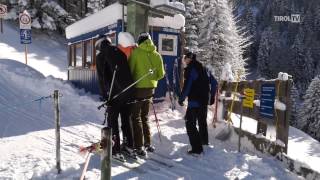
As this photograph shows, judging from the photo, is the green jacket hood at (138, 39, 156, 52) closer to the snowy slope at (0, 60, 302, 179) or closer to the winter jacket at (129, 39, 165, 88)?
the winter jacket at (129, 39, 165, 88)

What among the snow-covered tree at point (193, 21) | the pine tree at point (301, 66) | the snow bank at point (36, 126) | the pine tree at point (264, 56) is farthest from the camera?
the pine tree at point (264, 56)

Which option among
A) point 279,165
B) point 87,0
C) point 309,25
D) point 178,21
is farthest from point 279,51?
point 279,165

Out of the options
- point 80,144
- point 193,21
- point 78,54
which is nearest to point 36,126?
point 80,144

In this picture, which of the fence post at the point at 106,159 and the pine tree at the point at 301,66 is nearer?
the fence post at the point at 106,159

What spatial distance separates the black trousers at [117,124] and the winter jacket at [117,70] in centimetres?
14

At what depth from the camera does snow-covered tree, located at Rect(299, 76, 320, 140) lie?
51156mm

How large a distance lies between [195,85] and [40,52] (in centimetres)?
2354

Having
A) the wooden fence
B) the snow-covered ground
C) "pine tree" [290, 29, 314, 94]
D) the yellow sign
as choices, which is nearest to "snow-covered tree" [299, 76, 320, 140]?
"pine tree" [290, 29, 314, 94]

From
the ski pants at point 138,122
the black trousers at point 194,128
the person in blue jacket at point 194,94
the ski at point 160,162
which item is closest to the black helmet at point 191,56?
the person in blue jacket at point 194,94

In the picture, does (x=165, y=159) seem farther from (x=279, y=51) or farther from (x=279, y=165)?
(x=279, y=51)

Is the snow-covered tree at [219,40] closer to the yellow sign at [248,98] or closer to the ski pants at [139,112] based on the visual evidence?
the yellow sign at [248,98]

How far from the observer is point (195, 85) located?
760 centimetres

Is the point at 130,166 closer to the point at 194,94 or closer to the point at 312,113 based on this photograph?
the point at 194,94

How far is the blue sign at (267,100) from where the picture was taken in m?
8.10
